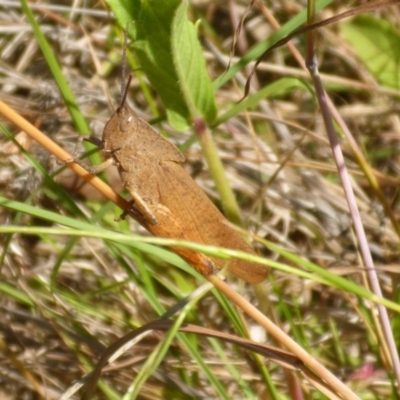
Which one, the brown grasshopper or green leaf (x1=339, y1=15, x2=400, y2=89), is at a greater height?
green leaf (x1=339, y1=15, x2=400, y2=89)

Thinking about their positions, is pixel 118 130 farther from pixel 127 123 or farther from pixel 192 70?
pixel 192 70

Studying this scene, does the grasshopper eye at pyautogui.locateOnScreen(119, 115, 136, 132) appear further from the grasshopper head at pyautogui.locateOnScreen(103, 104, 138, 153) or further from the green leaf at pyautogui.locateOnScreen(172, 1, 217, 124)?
the green leaf at pyautogui.locateOnScreen(172, 1, 217, 124)

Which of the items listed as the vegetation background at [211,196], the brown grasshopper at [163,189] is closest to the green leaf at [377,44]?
the vegetation background at [211,196]

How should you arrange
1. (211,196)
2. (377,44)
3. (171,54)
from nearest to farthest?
(171,54) → (377,44) → (211,196)

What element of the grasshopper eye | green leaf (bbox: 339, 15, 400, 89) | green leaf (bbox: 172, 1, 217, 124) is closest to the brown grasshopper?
the grasshopper eye

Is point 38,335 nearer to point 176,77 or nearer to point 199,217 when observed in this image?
point 199,217

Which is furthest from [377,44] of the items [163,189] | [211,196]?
[163,189]

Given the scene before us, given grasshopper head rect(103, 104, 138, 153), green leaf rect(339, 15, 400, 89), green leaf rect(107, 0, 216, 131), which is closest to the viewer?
green leaf rect(107, 0, 216, 131)
